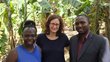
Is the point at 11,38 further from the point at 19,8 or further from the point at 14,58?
the point at 14,58

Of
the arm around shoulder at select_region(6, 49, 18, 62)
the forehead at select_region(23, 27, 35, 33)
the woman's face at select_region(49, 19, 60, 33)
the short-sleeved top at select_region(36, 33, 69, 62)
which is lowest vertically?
the short-sleeved top at select_region(36, 33, 69, 62)

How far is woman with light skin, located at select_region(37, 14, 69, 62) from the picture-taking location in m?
4.17

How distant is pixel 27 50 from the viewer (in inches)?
141

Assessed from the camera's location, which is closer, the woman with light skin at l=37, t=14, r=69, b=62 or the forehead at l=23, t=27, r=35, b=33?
the forehead at l=23, t=27, r=35, b=33

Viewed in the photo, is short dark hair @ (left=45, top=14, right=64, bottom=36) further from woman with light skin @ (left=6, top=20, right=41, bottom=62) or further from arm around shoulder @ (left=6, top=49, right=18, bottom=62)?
arm around shoulder @ (left=6, top=49, right=18, bottom=62)

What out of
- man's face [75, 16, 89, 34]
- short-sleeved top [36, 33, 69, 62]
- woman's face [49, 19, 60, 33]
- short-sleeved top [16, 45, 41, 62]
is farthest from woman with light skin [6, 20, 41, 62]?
man's face [75, 16, 89, 34]

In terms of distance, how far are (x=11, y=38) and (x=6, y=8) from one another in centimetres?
73

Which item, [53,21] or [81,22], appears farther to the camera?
[53,21]

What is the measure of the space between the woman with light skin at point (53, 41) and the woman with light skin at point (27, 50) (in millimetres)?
438

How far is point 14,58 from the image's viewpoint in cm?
338

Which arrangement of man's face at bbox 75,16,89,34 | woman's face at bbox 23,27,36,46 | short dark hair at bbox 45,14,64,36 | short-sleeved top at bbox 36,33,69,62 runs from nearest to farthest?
woman's face at bbox 23,27,36,46 < man's face at bbox 75,16,89,34 < short-sleeved top at bbox 36,33,69,62 < short dark hair at bbox 45,14,64,36

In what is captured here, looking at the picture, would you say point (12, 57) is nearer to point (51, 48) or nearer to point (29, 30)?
point (29, 30)

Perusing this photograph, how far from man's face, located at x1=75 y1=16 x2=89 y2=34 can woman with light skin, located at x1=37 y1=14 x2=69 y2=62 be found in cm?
47

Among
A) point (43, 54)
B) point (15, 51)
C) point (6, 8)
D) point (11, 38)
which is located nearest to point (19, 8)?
point (6, 8)
